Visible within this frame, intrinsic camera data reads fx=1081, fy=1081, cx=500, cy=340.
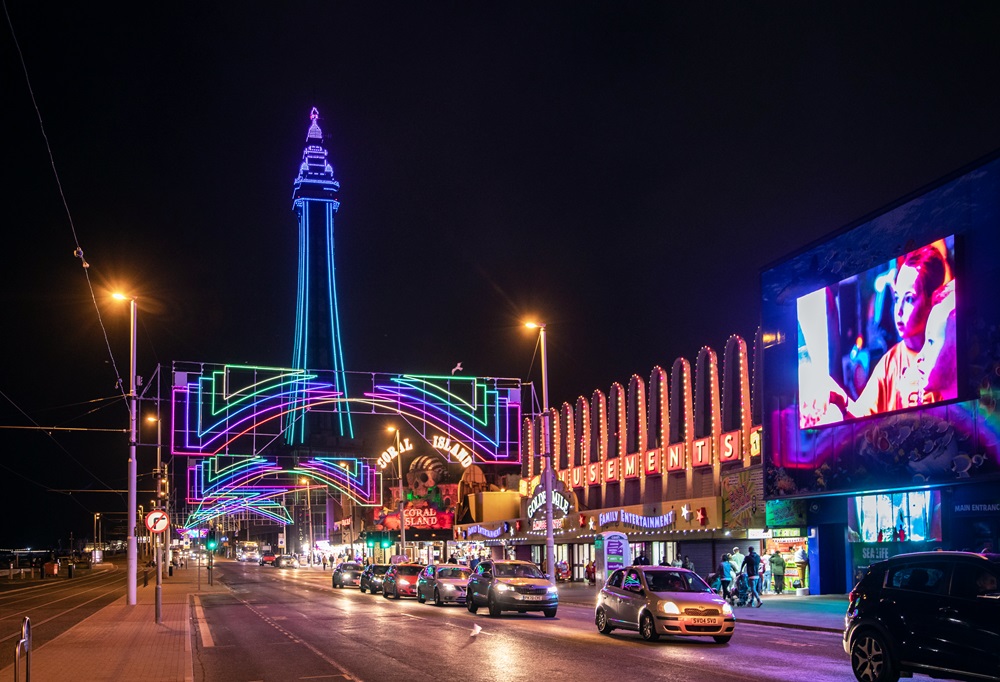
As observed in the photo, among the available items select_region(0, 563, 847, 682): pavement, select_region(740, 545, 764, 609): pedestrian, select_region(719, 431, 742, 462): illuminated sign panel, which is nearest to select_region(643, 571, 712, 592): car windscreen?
select_region(0, 563, 847, 682): pavement

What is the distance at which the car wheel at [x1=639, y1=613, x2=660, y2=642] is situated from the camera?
20766 mm

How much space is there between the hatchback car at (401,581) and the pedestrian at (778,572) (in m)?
13.1

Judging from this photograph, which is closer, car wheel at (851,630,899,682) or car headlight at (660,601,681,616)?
car wheel at (851,630,899,682)

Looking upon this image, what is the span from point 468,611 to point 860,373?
13.4 metres

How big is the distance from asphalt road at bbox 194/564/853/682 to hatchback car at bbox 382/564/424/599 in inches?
430

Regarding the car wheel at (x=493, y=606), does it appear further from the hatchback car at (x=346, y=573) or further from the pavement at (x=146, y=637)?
the hatchback car at (x=346, y=573)

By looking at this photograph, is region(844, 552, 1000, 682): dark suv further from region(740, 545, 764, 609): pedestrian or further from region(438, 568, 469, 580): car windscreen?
region(438, 568, 469, 580): car windscreen

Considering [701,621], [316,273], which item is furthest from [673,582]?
[316,273]

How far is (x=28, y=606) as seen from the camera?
39969 mm

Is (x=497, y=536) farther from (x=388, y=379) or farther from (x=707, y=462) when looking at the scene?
(x=707, y=462)

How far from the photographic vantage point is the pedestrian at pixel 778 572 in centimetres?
3781

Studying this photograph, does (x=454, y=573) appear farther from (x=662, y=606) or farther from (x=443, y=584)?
(x=662, y=606)

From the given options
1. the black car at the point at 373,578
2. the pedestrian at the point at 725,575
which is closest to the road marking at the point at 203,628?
the black car at the point at 373,578

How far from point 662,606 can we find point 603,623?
7.94 ft
